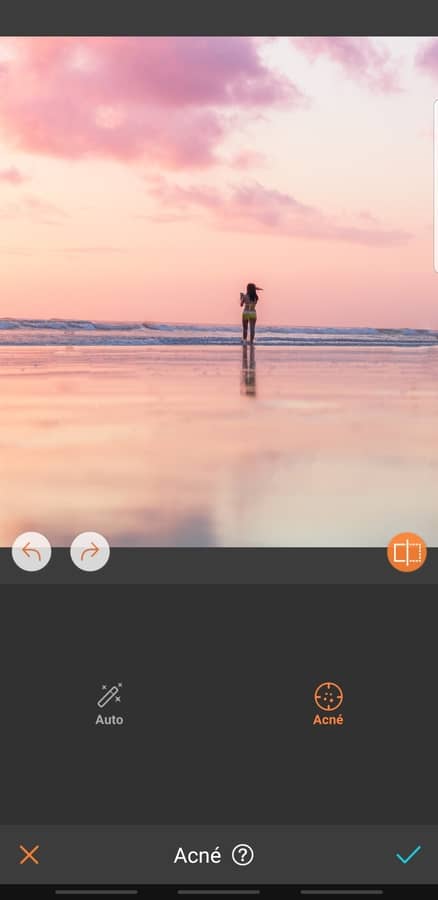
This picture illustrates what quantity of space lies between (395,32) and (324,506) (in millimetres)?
1484

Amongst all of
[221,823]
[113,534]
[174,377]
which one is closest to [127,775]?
[221,823]

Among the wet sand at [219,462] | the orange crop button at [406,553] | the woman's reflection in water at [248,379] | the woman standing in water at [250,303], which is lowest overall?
the orange crop button at [406,553]

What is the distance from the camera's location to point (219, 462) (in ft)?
14.0

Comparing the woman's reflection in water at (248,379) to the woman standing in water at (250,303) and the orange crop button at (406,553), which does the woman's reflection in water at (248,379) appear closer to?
the orange crop button at (406,553)

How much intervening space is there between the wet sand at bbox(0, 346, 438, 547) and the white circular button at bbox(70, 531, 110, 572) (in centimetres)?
14

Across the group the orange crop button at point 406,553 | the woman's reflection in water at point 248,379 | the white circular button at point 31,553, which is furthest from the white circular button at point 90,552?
the woman's reflection in water at point 248,379

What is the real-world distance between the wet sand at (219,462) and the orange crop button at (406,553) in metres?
0.31

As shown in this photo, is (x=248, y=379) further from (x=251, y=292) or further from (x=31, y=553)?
(x=251, y=292)

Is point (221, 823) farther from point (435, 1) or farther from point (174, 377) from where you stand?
point (174, 377)

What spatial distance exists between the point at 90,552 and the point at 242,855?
0.66 m

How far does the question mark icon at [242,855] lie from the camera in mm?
1573

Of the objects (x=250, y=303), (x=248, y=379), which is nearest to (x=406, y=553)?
(x=248, y=379)

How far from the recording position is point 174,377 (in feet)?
32.2

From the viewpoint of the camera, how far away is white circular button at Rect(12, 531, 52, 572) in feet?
6.23
